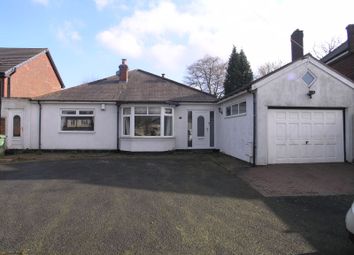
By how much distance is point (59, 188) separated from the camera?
26.7 feet

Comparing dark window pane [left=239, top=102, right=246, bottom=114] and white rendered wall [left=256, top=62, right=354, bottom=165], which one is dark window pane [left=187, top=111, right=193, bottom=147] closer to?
dark window pane [left=239, top=102, right=246, bottom=114]

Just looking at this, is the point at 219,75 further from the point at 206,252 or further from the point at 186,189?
the point at 206,252

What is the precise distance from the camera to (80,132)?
1714 cm

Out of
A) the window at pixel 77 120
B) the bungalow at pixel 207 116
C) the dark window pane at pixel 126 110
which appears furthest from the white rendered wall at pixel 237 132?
the window at pixel 77 120

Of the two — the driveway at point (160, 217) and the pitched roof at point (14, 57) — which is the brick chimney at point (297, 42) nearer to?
the driveway at point (160, 217)

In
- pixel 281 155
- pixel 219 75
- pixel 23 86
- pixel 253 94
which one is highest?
pixel 219 75

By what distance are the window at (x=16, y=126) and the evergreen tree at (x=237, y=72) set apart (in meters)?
19.0

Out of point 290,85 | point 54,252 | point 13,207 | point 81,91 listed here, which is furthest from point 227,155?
point 54,252

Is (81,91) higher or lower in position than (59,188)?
higher

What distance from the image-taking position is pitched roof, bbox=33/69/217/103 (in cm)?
1728

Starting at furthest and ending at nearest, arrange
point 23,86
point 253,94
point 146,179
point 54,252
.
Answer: point 23,86 < point 253,94 < point 146,179 < point 54,252

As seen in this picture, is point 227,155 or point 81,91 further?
point 81,91

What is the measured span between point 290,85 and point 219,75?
30.4m

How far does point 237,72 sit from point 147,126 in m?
15.9
